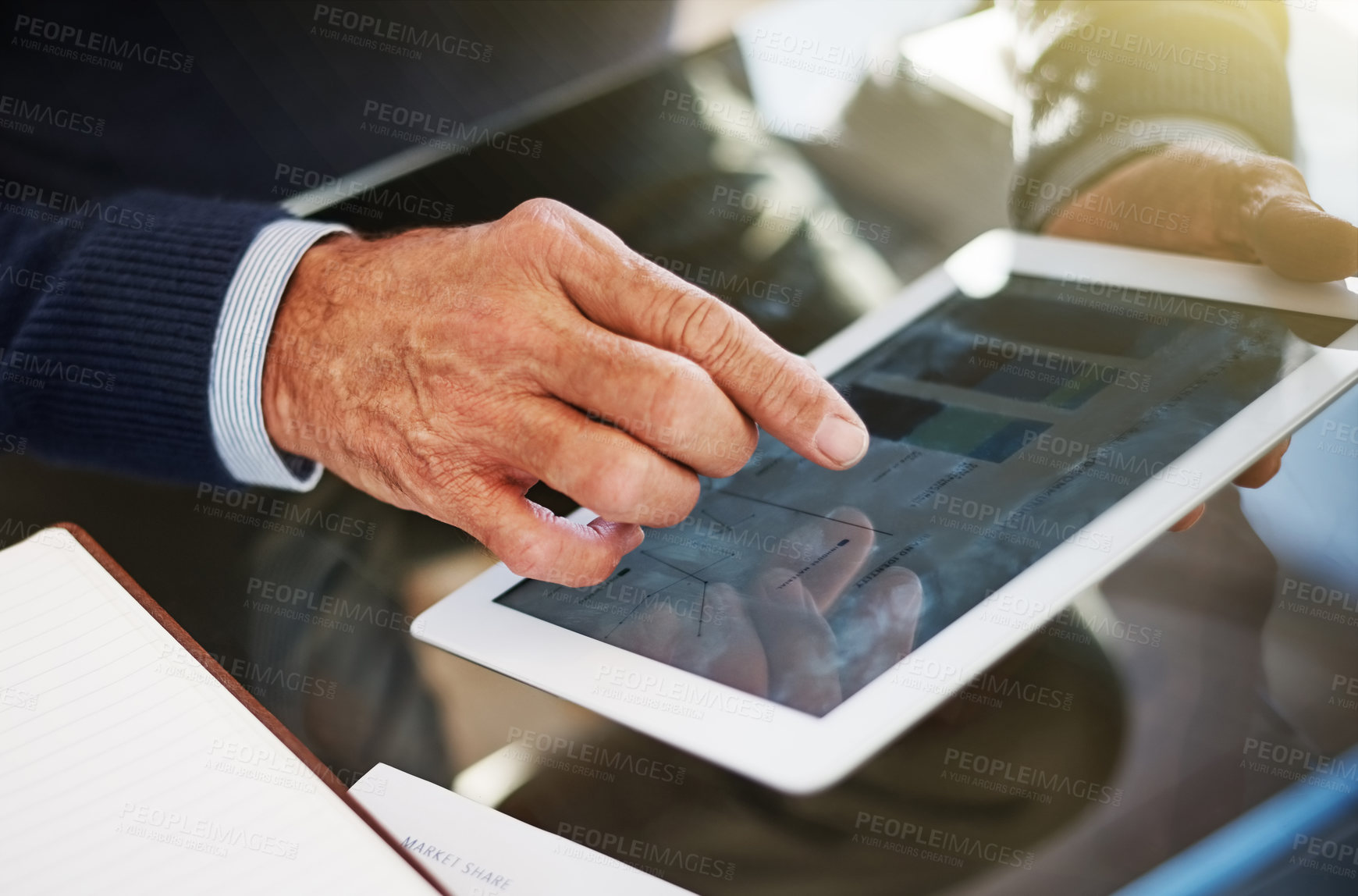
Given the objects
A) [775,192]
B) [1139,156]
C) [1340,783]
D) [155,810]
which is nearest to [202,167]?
[775,192]

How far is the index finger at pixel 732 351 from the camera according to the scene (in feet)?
1.69

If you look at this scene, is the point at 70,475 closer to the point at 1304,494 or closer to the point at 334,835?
the point at 334,835

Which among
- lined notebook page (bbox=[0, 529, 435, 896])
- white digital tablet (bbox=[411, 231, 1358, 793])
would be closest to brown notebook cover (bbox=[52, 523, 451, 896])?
lined notebook page (bbox=[0, 529, 435, 896])

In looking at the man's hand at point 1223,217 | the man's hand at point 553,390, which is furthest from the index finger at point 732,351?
the man's hand at point 1223,217

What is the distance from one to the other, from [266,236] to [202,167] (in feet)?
1.06

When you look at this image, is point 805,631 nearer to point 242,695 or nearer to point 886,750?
point 886,750

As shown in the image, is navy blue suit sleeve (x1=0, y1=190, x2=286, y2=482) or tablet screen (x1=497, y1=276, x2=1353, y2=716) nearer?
tablet screen (x1=497, y1=276, x2=1353, y2=716)

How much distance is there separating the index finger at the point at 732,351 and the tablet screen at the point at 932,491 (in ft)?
0.18

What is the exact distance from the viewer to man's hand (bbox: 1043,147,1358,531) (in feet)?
1.93

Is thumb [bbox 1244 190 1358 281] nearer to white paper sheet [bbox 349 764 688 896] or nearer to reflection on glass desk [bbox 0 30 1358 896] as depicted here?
reflection on glass desk [bbox 0 30 1358 896]

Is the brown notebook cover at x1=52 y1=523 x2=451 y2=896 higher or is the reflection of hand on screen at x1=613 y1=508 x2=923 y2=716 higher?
the reflection of hand on screen at x1=613 y1=508 x2=923 y2=716

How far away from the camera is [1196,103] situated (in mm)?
817

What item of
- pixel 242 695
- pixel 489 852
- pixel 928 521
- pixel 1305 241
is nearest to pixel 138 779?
pixel 242 695

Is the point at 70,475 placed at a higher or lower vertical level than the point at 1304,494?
lower
